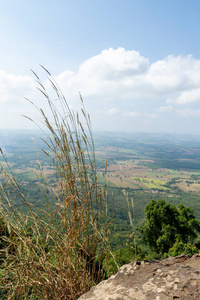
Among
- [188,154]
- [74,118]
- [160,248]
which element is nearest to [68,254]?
[74,118]

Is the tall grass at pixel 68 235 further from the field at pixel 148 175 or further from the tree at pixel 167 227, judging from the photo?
the field at pixel 148 175

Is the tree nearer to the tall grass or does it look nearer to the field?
the field

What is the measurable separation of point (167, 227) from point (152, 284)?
1259 cm

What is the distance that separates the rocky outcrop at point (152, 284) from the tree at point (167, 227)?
1226 cm

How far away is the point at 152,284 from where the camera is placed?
0.80 meters

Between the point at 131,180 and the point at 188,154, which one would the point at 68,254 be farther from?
the point at 188,154

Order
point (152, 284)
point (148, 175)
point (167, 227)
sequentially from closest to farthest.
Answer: point (152, 284), point (167, 227), point (148, 175)

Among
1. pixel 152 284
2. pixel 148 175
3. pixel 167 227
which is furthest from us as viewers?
pixel 148 175

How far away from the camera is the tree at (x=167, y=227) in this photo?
454 inches

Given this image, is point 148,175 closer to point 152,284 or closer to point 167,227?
point 167,227

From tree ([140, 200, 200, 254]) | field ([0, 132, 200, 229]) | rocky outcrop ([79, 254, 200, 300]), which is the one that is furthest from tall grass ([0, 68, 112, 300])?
field ([0, 132, 200, 229])

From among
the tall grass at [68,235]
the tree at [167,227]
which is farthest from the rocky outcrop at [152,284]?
the tree at [167,227]

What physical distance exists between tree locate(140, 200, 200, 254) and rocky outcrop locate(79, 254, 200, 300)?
40.2 ft

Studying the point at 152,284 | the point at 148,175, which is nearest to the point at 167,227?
the point at 152,284
